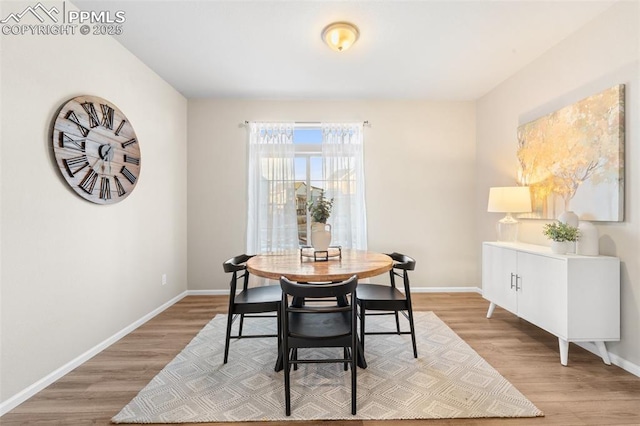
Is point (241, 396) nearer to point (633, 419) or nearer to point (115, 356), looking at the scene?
point (115, 356)

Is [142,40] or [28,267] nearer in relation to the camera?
[28,267]

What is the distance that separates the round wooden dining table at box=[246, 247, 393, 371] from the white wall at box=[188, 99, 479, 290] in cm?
A: 173

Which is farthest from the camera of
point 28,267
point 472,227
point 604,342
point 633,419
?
point 472,227

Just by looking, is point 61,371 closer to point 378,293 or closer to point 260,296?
point 260,296

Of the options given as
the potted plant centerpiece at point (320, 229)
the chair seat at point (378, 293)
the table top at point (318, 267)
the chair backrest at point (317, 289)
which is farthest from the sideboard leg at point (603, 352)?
the potted plant centerpiece at point (320, 229)

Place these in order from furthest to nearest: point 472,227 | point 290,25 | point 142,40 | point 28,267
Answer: point 472,227
point 142,40
point 290,25
point 28,267

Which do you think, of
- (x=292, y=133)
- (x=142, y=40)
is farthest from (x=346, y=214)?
(x=142, y=40)

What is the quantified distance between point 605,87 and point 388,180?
235cm

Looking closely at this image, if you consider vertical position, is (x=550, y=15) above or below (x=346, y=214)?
above

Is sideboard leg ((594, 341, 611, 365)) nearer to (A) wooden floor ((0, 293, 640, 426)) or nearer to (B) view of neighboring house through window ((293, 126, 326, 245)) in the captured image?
(A) wooden floor ((0, 293, 640, 426))

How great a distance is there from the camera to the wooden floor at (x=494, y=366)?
169 centimetres

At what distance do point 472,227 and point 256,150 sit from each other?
3268mm

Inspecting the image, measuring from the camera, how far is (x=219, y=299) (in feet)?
12.9

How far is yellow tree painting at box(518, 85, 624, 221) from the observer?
2221 mm
